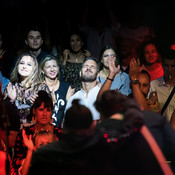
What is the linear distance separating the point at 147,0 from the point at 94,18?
1.36 metres

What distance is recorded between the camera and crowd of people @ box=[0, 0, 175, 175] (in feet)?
10.2

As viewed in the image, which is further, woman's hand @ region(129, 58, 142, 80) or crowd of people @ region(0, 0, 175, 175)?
woman's hand @ region(129, 58, 142, 80)

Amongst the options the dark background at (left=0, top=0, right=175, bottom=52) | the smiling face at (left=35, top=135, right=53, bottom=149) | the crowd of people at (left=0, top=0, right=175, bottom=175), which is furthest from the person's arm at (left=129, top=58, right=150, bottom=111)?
the smiling face at (left=35, top=135, right=53, bottom=149)

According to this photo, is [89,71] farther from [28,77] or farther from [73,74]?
[28,77]

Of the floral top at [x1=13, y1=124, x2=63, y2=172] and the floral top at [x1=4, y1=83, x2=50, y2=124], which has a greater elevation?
the floral top at [x1=4, y1=83, x2=50, y2=124]

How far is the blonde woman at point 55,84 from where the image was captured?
16.8 ft

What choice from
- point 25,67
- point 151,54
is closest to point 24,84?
point 25,67

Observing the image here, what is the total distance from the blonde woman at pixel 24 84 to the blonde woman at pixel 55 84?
83 mm

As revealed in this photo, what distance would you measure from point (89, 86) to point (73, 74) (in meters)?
0.29

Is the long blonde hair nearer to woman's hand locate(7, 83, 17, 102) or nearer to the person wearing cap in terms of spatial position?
woman's hand locate(7, 83, 17, 102)

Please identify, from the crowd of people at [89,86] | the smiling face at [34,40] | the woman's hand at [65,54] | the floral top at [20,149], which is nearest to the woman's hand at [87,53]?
the crowd of people at [89,86]

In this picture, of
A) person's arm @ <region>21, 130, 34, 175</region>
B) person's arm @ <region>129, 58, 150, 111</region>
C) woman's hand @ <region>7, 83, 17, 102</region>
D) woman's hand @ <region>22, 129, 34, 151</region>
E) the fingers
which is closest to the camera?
person's arm @ <region>21, 130, 34, 175</region>

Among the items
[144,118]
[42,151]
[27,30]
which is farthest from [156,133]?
[27,30]

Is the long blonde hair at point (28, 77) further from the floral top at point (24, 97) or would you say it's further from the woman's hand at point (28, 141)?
the woman's hand at point (28, 141)
